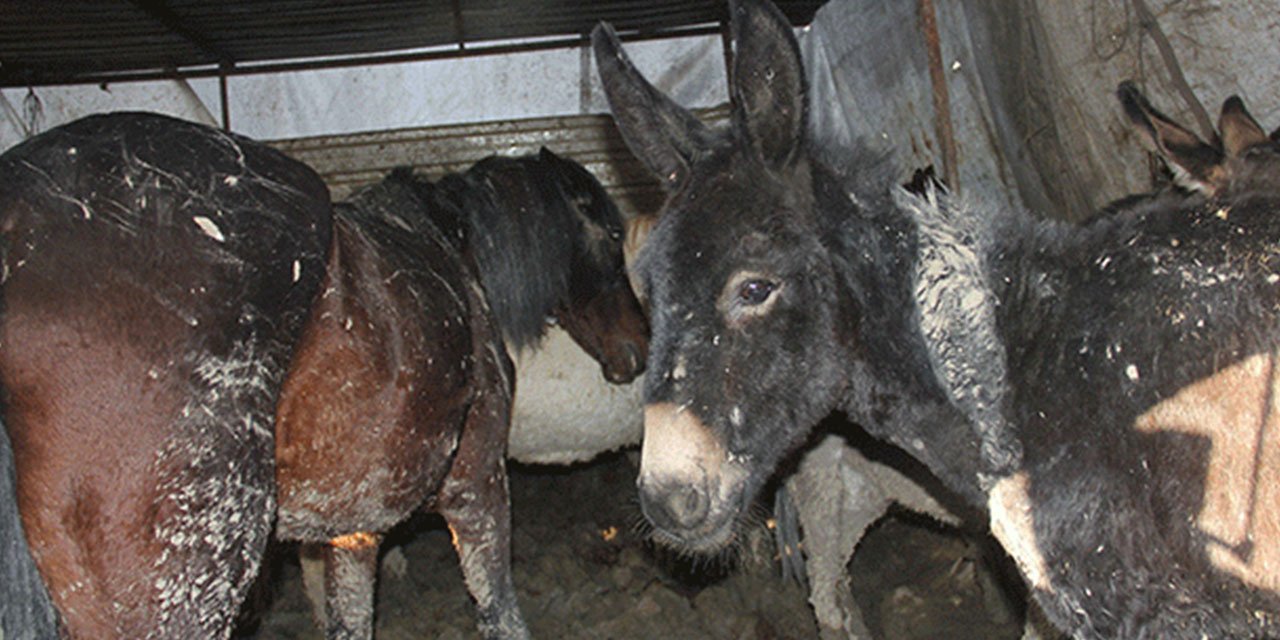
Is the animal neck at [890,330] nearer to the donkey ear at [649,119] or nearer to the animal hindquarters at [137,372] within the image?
the donkey ear at [649,119]

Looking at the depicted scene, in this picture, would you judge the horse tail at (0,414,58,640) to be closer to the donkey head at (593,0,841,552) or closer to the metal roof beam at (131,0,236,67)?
the donkey head at (593,0,841,552)

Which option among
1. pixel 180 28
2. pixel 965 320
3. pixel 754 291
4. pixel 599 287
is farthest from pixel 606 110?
pixel 965 320

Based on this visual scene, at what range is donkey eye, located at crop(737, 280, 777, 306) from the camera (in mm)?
2299

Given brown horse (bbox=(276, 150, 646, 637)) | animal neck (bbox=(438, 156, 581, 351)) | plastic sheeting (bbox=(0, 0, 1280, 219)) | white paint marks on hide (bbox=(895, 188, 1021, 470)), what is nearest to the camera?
white paint marks on hide (bbox=(895, 188, 1021, 470))

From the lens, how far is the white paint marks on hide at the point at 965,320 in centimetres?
224

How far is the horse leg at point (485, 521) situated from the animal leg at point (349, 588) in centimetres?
46

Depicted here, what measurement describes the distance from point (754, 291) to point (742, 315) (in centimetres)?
7

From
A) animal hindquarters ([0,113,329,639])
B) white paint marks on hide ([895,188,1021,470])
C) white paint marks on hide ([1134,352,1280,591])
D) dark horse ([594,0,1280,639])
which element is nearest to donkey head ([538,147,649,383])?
dark horse ([594,0,1280,639])

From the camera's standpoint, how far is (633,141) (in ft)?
8.75

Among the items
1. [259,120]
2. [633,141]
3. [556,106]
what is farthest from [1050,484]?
[259,120]

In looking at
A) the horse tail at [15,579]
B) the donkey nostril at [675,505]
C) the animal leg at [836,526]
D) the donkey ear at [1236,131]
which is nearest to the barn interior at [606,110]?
the animal leg at [836,526]

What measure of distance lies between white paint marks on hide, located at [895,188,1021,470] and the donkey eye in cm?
38

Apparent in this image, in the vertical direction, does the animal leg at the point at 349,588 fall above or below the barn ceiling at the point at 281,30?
below

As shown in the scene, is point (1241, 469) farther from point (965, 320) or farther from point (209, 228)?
point (209, 228)
